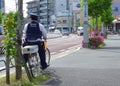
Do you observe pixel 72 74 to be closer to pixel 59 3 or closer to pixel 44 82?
pixel 44 82

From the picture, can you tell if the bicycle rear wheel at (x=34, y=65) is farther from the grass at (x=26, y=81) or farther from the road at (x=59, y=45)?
the road at (x=59, y=45)

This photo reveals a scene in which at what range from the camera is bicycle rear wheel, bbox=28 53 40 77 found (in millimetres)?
9691

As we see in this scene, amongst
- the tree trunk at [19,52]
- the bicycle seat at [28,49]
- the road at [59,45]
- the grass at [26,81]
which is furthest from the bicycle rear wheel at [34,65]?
the road at [59,45]

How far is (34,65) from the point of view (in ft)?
32.2

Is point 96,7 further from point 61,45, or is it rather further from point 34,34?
point 34,34

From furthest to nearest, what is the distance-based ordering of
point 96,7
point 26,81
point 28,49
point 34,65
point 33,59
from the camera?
point 96,7 < point 33,59 < point 34,65 < point 28,49 < point 26,81

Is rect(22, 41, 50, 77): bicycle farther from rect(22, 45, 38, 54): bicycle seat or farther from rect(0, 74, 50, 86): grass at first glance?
rect(0, 74, 50, 86): grass

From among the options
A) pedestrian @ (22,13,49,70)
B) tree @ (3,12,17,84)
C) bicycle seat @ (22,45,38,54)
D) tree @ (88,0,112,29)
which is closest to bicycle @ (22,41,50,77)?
bicycle seat @ (22,45,38,54)

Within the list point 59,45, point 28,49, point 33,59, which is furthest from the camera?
point 59,45


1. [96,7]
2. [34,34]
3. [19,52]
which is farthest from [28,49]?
[96,7]

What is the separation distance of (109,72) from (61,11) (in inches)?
5250

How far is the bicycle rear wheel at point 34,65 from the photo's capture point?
31.8 feet

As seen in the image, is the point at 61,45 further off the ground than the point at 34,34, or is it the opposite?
the point at 34,34

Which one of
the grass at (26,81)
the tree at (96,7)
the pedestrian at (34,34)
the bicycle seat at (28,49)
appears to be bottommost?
the grass at (26,81)
